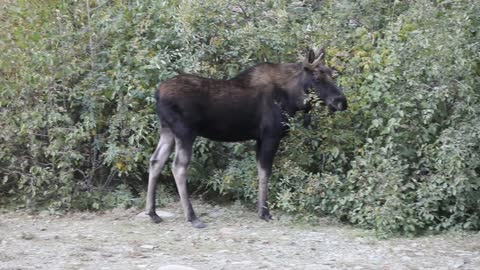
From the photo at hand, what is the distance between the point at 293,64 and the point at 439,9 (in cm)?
196

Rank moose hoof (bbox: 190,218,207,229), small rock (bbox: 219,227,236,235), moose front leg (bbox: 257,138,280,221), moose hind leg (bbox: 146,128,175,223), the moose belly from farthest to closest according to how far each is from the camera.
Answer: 1. moose hind leg (bbox: 146,128,175,223)
2. moose front leg (bbox: 257,138,280,221)
3. the moose belly
4. moose hoof (bbox: 190,218,207,229)
5. small rock (bbox: 219,227,236,235)

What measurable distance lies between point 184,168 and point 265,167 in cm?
98

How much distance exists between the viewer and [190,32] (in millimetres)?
10617

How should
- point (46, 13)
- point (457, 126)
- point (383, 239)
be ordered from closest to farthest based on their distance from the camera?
1. point (383, 239)
2. point (457, 126)
3. point (46, 13)

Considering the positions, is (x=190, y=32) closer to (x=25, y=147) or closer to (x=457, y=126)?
(x=25, y=147)

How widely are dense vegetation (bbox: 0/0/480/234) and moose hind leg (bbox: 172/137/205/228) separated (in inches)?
30.8

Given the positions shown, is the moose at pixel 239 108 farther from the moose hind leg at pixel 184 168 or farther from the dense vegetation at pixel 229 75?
the dense vegetation at pixel 229 75

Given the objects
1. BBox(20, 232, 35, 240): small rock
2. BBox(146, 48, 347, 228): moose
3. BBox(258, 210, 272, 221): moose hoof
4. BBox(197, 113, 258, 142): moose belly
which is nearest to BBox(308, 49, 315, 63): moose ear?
BBox(146, 48, 347, 228): moose

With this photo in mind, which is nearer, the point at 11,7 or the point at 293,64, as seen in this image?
the point at 293,64

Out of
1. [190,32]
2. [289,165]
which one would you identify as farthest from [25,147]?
[289,165]

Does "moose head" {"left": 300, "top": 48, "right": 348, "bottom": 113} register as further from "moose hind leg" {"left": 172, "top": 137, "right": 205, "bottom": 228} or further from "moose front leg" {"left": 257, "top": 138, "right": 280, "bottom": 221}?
"moose hind leg" {"left": 172, "top": 137, "right": 205, "bottom": 228}

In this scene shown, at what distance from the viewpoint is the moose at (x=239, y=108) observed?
375 inches

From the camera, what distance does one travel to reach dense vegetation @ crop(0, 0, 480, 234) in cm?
952

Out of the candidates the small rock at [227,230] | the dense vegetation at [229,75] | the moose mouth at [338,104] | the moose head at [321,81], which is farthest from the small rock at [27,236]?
the moose mouth at [338,104]
